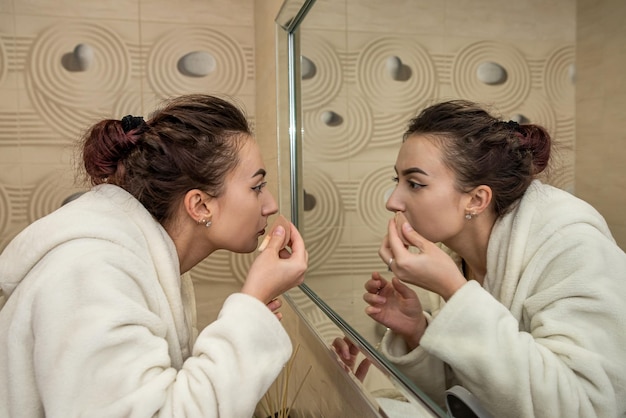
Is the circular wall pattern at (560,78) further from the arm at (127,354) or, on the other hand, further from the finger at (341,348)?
the finger at (341,348)

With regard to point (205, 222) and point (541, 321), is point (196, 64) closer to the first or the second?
point (205, 222)

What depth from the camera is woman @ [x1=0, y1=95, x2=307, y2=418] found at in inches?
23.2

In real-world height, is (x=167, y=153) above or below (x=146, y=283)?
above

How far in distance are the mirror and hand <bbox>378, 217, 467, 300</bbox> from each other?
82 millimetres

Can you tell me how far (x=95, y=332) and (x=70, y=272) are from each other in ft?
0.31

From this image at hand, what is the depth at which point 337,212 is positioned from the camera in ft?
3.65

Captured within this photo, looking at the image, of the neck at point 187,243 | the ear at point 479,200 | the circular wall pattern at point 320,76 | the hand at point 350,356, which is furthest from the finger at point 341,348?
the circular wall pattern at point 320,76

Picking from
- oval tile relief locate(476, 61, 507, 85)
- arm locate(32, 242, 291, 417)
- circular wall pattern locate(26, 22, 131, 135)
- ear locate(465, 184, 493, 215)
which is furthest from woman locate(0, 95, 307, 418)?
circular wall pattern locate(26, 22, 131, 135)

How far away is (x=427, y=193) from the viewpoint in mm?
622

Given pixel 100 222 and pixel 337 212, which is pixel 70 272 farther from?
pixel 337 212

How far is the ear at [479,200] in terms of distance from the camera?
0.53 metres

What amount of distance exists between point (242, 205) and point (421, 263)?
1.28 ft

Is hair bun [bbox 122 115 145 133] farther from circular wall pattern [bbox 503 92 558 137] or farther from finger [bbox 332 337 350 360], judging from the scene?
circular wall pattern [bbox 503 92 558 137]

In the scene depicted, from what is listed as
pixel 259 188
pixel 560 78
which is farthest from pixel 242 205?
pixel 560 78
